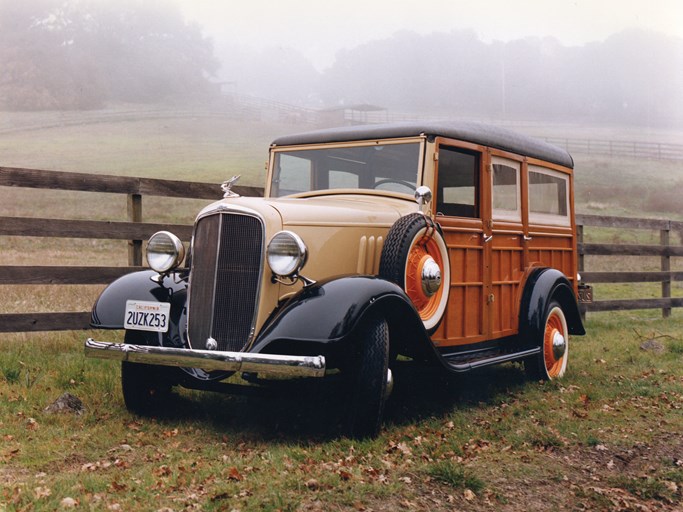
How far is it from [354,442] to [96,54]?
1698 inches

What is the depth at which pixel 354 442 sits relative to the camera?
13.5 ft

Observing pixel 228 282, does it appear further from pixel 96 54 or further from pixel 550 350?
pixel 96 54

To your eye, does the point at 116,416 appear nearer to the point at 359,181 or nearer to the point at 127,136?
the point at 359,181

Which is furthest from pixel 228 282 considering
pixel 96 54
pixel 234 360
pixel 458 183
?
pixel 96 54

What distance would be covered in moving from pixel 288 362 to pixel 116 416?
1787 millimetres

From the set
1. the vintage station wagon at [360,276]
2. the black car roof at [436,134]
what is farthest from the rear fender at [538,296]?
the black car roof at [436,134]

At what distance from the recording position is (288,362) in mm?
3703

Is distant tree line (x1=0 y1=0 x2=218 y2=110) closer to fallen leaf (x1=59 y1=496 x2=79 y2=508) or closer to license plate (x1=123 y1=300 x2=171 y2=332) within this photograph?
license plate (x1=123 y1=300 x2=171 y2=332)

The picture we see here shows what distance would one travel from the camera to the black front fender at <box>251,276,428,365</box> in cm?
388

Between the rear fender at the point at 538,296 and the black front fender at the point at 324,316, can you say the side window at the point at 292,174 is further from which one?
the rear fender at the point at 538,296

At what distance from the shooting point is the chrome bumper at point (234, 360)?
3699mm

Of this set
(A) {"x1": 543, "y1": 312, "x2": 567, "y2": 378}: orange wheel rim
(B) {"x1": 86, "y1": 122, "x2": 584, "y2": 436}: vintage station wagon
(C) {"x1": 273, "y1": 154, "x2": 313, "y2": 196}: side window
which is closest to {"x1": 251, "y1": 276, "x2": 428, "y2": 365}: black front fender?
(B) {"x1": 86, "y1": 122, "x2": 584, "y2": 436}: vintage station wagon

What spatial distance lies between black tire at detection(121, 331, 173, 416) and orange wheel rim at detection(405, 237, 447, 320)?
1751mm

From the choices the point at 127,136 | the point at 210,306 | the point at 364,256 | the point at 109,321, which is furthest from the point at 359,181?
the point at 127,136
